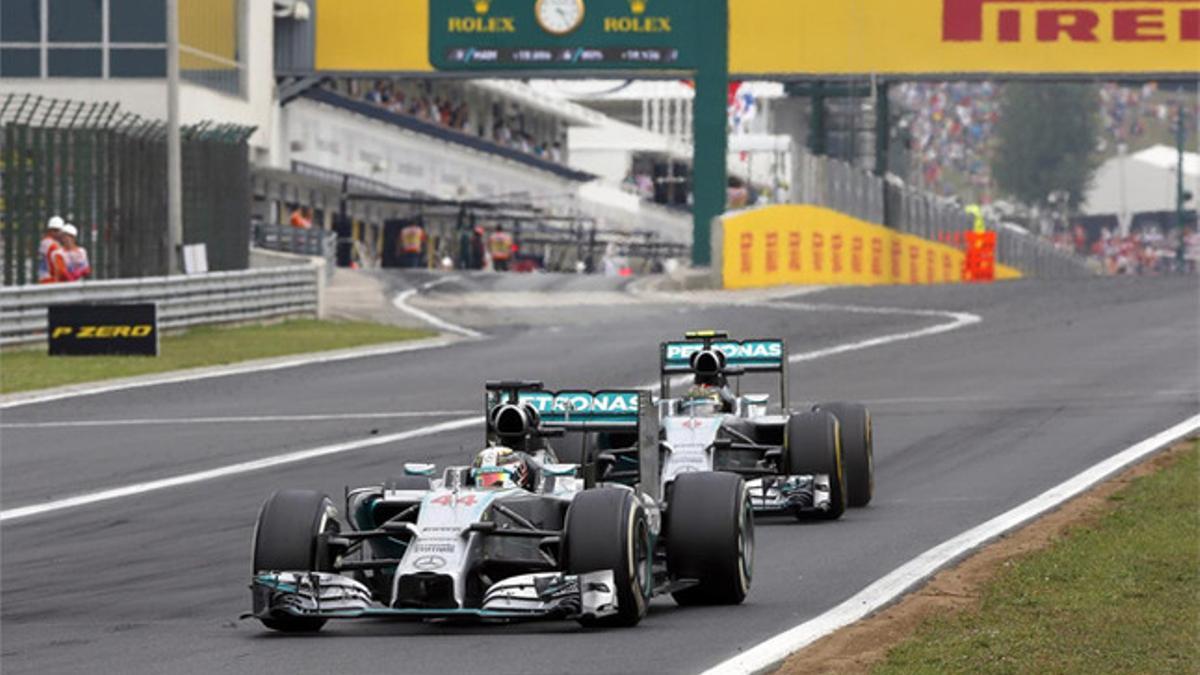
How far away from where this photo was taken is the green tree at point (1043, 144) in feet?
538

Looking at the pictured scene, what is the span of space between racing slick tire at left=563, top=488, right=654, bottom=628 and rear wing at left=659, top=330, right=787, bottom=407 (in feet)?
18.4

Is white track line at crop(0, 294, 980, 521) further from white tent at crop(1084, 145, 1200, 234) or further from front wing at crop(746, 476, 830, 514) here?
white tent at crop(1084, 145, 1200, 234)

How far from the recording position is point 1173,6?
2186 inches

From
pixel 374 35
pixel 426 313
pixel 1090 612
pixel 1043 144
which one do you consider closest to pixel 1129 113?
pixel 1043 144

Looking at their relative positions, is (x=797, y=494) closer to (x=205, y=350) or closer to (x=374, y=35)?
(x=205, y=350)

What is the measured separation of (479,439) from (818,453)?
699 centimetres

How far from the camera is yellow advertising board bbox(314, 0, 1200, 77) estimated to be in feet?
182

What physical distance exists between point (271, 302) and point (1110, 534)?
1042 inches

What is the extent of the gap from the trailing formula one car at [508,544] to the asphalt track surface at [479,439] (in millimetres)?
152

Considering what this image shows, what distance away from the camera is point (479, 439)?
2303cm

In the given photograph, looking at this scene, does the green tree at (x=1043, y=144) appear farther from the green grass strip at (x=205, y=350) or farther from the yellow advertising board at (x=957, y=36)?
the green grass strip at (x=205, y=350)

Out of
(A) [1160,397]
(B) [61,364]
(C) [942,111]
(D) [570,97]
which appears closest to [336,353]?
(B) [61,364]

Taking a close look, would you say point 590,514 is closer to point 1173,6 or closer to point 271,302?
point 271,302

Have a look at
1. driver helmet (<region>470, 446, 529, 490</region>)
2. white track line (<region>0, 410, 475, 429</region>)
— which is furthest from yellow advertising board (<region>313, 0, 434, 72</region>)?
driver helmet (<region>470, 446, 529, 490</region>)
